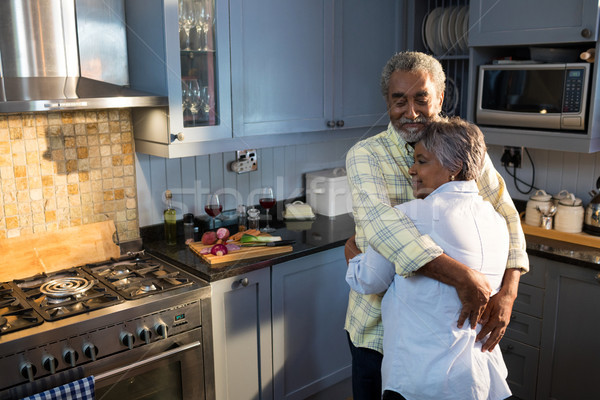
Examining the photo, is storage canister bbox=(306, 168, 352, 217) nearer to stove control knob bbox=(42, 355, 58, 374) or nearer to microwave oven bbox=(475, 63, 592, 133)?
microwave oven bbox=(475, 63, 592, 133)

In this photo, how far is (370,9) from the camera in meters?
2.97

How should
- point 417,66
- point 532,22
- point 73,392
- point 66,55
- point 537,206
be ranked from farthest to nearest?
point 537,206
point 532,22
point 66,55
point 73,392
point 417,66

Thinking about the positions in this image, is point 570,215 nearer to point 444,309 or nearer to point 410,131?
point 410,131

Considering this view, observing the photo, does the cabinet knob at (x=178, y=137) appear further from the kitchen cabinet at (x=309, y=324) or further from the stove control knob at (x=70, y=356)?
the stove control knob at (x=70, y=356)

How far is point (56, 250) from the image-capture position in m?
2.32

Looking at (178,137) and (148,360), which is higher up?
(178,137)

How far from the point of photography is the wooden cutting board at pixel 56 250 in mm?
2213

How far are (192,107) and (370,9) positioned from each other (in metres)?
1.18

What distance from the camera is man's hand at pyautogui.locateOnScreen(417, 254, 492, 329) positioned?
1.38 m

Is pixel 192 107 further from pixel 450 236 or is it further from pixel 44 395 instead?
pixel 450 236

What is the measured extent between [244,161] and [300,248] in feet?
2.10

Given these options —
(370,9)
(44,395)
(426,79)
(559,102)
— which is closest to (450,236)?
(426,79)

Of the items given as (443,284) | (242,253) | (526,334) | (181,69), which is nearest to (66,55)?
(181,69)

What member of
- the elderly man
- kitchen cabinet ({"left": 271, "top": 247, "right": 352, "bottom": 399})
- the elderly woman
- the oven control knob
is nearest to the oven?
the oven control knob
